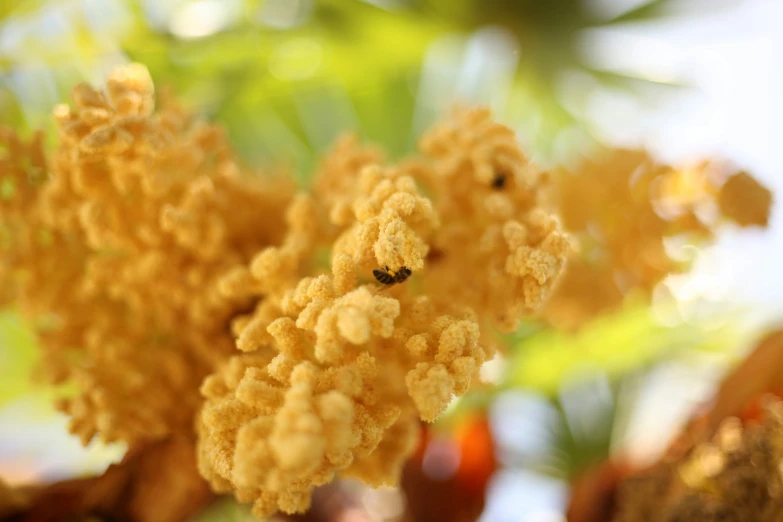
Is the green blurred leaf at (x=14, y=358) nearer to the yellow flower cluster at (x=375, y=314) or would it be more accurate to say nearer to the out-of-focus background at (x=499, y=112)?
the out-of-focus background at (x=499, y=112)

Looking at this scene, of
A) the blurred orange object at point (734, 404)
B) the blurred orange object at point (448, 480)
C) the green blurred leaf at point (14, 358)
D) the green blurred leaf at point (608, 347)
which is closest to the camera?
the blurred orange object at point (734, 404)

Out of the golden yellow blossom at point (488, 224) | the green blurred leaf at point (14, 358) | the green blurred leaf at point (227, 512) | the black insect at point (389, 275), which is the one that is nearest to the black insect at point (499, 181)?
the golden yellow blossom at point (488, 224)

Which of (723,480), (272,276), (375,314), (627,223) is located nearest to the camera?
(375,314)

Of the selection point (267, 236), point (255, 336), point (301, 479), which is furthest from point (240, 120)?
point (301, 479)

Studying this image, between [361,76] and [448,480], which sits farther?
[361,76]

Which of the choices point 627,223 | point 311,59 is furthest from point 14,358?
point 627,223

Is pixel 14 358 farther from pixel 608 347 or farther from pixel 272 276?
pixel 608 347

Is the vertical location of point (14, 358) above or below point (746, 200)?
below

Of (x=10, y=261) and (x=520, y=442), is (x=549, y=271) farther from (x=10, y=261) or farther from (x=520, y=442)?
(x=520, y=442)

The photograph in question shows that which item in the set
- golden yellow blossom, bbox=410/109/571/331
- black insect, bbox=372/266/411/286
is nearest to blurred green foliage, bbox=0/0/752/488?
golden yellow blossom, bbox=410/109/571/331
